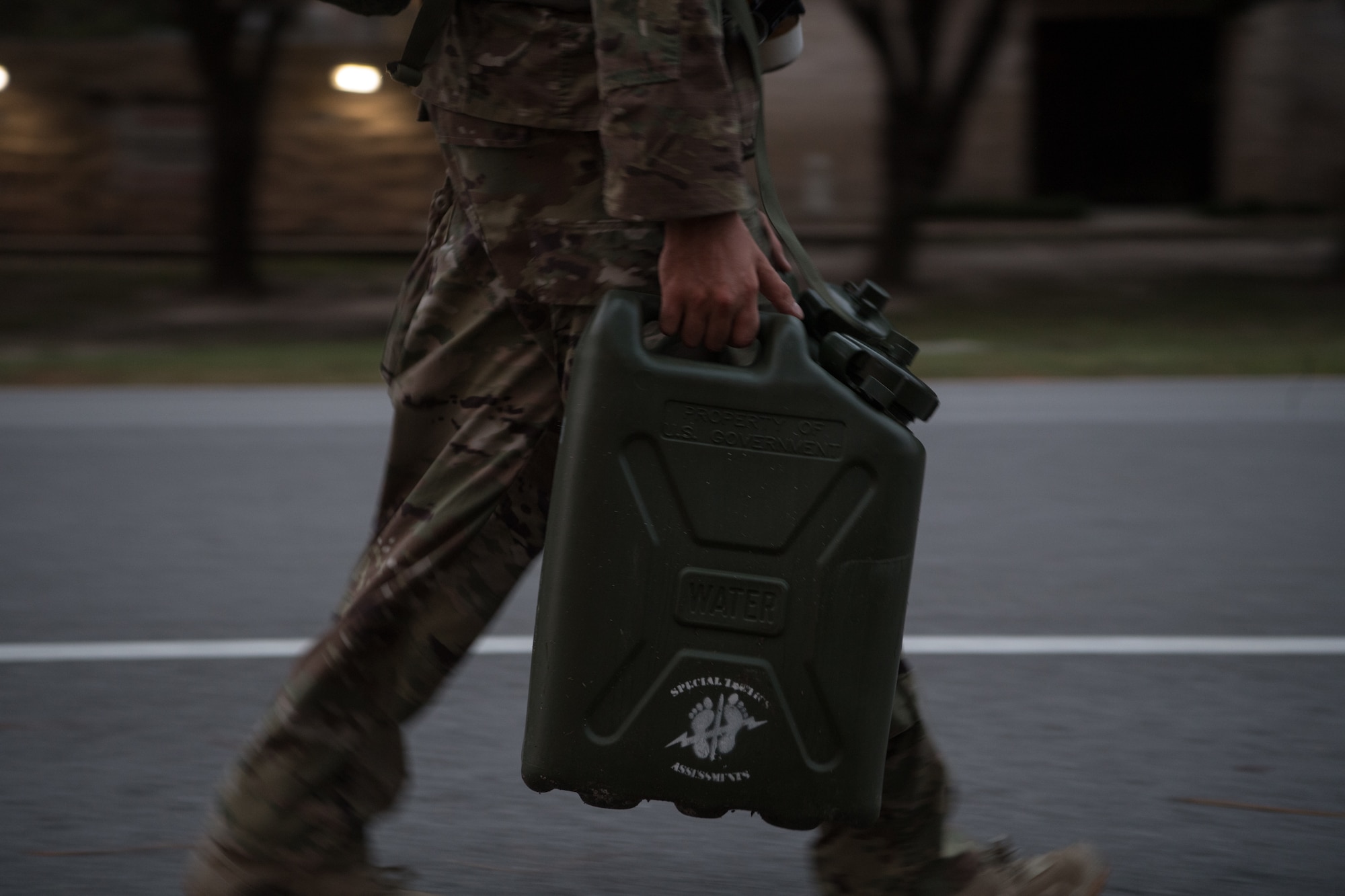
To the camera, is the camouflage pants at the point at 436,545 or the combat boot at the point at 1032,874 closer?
the camouflage pants at the point at 436,545

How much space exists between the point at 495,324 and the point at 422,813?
40.8 inches

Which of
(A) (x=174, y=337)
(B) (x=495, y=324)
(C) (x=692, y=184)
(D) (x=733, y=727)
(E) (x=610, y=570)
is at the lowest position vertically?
(A) (x=174, y=337)

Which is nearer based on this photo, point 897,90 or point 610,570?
point 610,570

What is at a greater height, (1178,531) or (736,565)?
(736,565)

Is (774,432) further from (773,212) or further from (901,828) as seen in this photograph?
(901,828)

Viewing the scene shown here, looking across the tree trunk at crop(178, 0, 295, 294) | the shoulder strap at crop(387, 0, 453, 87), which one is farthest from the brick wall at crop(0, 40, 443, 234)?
the shoulder strap at crop(387, 0, 453, 87)

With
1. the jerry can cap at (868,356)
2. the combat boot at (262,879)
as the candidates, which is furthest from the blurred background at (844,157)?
the jerry can cap at (868,356)

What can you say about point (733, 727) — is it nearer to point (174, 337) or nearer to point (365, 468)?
point (365, 468)

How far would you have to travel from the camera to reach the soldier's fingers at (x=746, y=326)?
181cm

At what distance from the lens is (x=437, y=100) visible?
6.43 feet

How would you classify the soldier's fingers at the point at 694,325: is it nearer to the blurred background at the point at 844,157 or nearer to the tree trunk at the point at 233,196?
the blurred background at the point at 844,157

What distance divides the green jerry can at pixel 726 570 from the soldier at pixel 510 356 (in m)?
0.10

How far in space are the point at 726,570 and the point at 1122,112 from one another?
924 inches

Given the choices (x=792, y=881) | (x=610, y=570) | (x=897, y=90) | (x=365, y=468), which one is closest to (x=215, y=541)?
(x=365, y=468)
